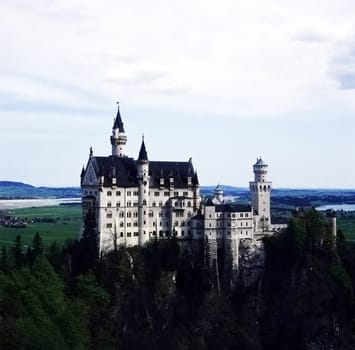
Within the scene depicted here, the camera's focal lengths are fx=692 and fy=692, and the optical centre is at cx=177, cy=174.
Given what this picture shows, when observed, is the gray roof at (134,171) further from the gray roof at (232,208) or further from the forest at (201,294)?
the forest at (201,294)

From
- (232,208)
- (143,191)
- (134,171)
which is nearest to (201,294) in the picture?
(232,208)

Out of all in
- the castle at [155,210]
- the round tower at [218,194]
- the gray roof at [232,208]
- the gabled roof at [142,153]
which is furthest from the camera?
the round tower at [218,194]

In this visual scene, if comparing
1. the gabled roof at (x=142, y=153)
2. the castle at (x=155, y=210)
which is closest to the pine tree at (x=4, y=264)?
the castle at (x=155, y=210)

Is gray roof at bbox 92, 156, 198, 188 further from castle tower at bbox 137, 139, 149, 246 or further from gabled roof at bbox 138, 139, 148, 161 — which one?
gabled roof at bbox 138, 139, 148, 161

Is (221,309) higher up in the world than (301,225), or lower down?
lower down

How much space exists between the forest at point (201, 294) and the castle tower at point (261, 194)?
6.11m

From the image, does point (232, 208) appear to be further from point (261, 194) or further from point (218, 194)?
point (218, 194)

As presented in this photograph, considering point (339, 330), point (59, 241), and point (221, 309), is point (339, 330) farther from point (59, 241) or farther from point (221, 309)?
point (59, 241)

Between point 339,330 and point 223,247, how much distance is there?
78.5 ft


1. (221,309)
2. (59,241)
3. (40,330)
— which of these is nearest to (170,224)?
(221,309)

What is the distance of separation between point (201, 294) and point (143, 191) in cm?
2061

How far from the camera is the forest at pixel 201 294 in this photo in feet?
361

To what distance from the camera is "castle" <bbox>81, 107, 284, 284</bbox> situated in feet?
389

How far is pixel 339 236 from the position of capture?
404 ft
